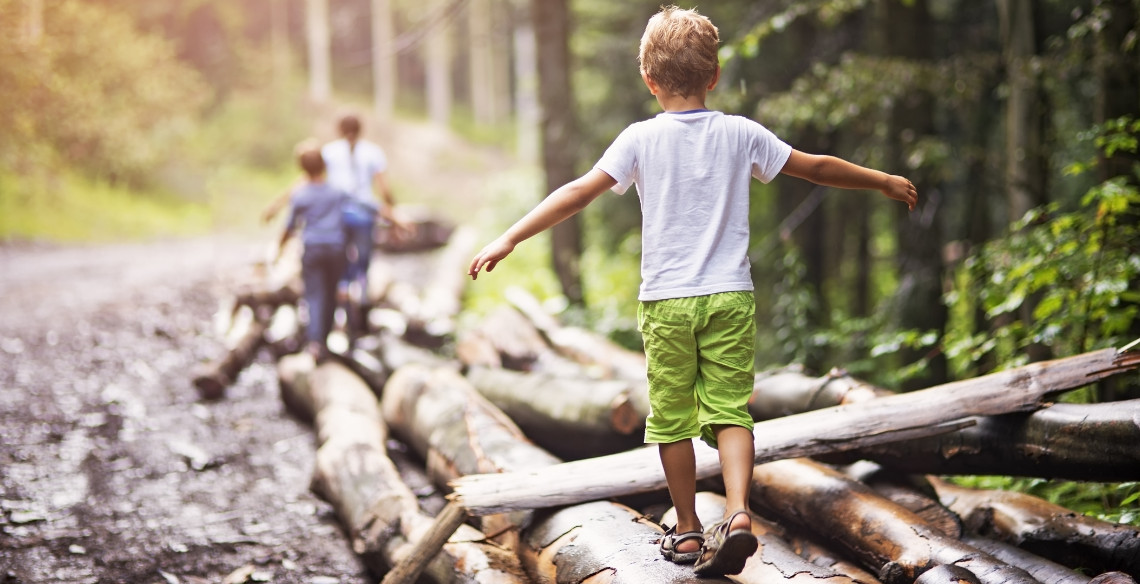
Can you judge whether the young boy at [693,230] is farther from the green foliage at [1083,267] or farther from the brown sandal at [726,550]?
the green foliage at [1083,267]

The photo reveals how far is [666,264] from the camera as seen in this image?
308cm

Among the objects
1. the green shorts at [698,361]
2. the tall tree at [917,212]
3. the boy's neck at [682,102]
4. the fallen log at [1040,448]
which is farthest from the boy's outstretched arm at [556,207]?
the tall tree at [917,212]

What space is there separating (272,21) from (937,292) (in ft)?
102

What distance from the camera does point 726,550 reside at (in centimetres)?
276

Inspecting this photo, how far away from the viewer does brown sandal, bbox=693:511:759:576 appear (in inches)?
107

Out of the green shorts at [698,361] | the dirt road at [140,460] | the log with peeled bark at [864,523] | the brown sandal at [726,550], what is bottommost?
the dirt road at [140,460]

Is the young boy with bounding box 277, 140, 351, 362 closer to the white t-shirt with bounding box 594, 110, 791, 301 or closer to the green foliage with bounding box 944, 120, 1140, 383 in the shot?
the white t-shirt with bounding box 594, 110, 791, 301

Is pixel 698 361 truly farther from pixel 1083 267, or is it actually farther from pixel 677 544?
pixel 1083 267

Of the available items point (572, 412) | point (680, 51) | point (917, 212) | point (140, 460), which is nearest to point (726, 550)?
point (680, 51)

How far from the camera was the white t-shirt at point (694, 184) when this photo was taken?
3.04 metres

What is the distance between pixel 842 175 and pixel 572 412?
7.72 ft

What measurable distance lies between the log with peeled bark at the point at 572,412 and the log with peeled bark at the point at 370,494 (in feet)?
3.04

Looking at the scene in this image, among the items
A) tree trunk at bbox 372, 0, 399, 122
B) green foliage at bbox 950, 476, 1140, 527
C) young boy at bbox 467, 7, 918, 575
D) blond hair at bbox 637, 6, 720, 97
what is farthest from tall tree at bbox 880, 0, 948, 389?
tree trunk at bbox 372, 0, 399, 122

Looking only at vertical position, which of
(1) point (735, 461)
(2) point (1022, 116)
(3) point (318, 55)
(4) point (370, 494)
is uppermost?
(3) point (318, 55)
